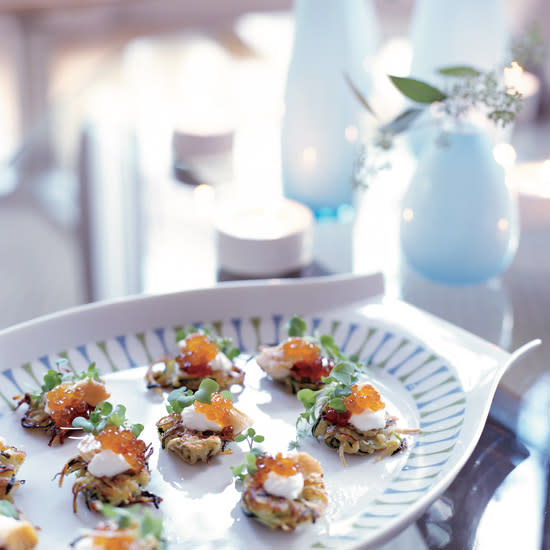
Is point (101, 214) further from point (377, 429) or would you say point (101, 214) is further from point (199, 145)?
point (377, 429)

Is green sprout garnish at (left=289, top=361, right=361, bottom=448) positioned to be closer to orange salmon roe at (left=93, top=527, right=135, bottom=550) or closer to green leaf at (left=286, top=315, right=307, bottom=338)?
green leaf at (left=286, top=315, right=307, bottom=338)

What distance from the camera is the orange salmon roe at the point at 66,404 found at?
3.18 feet

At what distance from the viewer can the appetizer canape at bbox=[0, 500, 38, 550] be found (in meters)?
0.75

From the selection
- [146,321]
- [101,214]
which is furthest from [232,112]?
[146,321]

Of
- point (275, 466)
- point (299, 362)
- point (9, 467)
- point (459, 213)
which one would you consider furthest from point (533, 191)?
point (9, 467)

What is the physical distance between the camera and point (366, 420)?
0.94 m

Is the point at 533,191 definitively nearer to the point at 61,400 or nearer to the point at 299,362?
the point at 299,362

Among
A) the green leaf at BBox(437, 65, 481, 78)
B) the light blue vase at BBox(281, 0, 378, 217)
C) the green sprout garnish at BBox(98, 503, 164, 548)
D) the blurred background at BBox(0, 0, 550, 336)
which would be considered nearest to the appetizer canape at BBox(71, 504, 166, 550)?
the green sprout garnish at BBox(98, 503, 164, 548)

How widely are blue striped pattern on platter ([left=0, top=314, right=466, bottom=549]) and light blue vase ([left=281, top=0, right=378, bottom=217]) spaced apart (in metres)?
0.44

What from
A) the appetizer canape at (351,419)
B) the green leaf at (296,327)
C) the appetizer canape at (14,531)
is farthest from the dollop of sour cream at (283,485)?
the green leaf at (296,327)

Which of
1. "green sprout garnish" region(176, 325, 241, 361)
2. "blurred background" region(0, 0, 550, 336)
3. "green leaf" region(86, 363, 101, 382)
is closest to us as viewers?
"green leaf" region(86, 363, 101, 382)

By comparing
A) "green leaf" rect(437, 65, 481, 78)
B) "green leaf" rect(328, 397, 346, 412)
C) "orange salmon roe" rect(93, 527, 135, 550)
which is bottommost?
"green leaf" rect(328, 397, 346, 412)

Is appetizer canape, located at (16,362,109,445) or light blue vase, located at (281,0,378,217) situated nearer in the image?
appetizer canape, located at (16,362,109,445)

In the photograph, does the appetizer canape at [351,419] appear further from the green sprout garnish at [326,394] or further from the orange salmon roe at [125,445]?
the orange salmon roe at [125,445]
